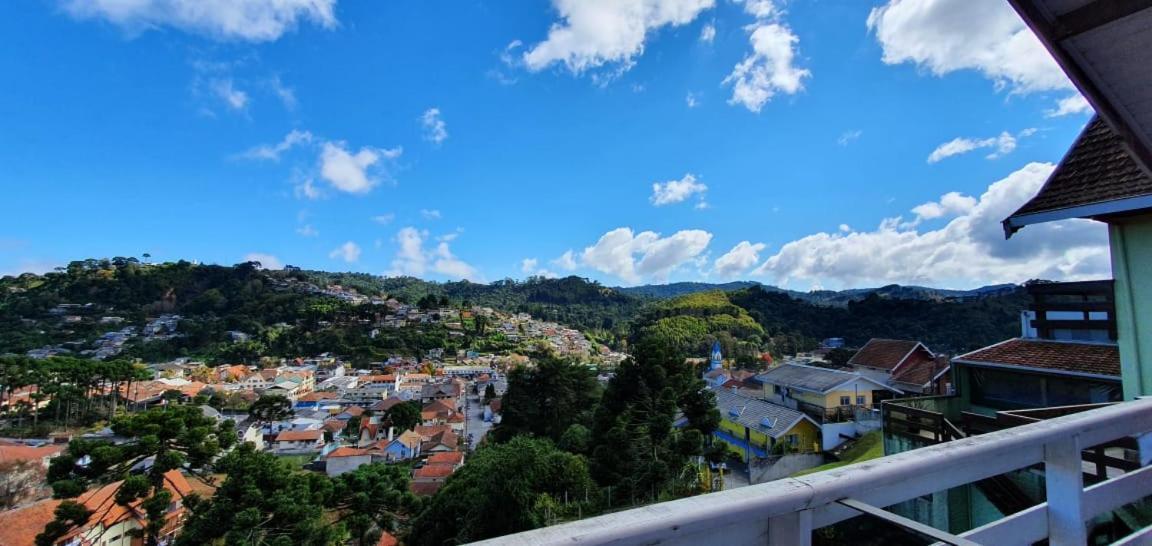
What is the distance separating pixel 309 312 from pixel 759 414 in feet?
239

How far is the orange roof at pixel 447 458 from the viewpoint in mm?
22930

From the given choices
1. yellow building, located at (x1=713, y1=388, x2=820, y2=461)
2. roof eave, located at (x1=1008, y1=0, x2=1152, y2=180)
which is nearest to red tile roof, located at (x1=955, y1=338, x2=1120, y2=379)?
roof eave, located at (x1=1008, y1=0, x2=1152, y2=180)

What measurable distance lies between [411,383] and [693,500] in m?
52.0

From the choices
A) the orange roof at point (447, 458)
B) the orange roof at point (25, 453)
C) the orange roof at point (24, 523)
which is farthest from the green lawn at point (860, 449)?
the orange roof at point (25, 453)

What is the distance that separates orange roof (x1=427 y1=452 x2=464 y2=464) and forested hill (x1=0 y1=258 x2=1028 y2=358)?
1529 inches

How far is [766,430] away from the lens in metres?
13.1

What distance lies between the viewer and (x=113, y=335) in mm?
63688

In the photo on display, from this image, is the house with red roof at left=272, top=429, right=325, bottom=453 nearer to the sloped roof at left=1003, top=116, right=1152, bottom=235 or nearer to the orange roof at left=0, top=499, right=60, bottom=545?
the orange roof at left=0, top=499, right=60, bottom=545

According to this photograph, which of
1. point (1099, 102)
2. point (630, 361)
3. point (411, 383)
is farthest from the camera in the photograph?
point (411, 383)

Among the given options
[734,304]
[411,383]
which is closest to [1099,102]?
[411,383]

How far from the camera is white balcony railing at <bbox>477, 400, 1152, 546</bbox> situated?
2.00 feet

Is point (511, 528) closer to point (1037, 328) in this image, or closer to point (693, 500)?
point (1037, 328)

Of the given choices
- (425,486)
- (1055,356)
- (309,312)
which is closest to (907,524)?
(1055,356)

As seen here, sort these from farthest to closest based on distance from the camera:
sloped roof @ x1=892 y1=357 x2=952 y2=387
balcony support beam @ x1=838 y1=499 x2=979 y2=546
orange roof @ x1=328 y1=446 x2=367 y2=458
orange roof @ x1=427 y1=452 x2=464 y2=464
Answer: orange roof @ x1=328 y1=446 x2=367 y2=458, orange roof @ x1=427 y1=452 x2=464 y2=464, sloped roof @ x1=892 y1=357 x2=952 y2=387, balcony support beam @ x1=838 y1=499 x2=979 y2=546
